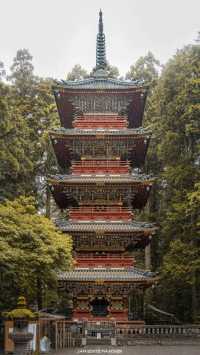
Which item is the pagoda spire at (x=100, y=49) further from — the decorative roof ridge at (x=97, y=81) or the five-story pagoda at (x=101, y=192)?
the decorative roof ridge at (x=97, y=81)

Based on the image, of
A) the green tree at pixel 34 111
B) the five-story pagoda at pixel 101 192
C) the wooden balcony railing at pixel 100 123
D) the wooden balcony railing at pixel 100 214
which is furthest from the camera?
the green tree at pixel 34 111

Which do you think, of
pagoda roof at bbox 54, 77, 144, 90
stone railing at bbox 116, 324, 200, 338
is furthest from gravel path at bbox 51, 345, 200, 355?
pagoda roof at bbox 54, 77, 144, 90

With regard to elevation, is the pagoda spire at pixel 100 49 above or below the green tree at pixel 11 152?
above

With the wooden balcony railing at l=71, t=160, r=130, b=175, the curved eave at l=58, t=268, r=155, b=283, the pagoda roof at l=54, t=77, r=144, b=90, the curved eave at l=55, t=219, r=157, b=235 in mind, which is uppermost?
the pagoda roof at l=54, t=77, r=144, b=90

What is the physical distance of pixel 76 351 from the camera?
22516mm

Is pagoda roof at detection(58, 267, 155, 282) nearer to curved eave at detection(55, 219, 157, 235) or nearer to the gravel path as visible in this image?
curved eave at detection(55, 219, 157, 235)

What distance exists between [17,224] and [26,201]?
2579mm

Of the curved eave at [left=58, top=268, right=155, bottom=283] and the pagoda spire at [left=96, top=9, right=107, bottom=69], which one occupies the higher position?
the pagoda spire at [left=96, top=9, right=107, bottom=69]

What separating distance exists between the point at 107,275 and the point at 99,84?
37.7 ft

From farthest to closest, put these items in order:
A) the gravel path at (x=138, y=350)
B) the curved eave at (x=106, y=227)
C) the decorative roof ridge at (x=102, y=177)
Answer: the decorative roof ridge at (x=102, y=177) → the curved eave at (x=106, y=227) → the gravel path at (x=138, y=350)

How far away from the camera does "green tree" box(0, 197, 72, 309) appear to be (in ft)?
69.4

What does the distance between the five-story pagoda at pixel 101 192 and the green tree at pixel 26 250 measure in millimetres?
4719

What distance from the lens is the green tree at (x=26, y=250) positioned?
2116cm

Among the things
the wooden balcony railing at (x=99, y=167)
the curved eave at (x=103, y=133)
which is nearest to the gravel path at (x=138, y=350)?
the wooden balcony railing at (x=99, y=167)
